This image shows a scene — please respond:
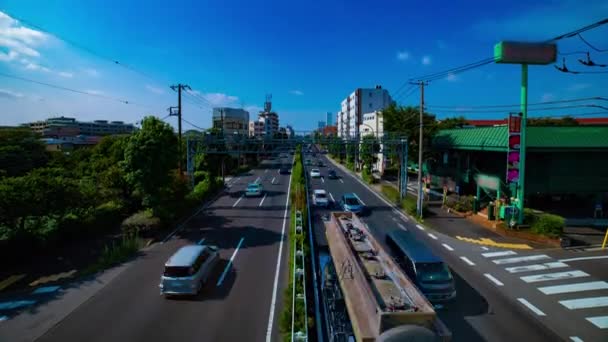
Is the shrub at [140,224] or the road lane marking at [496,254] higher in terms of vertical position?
the shrub at [140,224]

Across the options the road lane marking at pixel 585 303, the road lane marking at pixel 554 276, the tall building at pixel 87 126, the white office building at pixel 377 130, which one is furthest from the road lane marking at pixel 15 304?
the tall building at pixel 87 126

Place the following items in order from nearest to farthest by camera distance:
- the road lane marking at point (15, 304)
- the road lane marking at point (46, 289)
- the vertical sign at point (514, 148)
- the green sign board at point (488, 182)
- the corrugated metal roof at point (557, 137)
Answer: the road lane marking at point (15, 304) → the road lane marking at point (46, 289) → the vertical sign at point (514, 148) → the corrugated metal roof at point (557, 137) → the green sign board at point (488, 182)

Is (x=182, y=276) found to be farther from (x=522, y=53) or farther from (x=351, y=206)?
(x=522, y=53)

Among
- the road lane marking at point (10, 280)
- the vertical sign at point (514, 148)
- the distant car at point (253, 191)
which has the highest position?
the vertical sign at point (514, 148)

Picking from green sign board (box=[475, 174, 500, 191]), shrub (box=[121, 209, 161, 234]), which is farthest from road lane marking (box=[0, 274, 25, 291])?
green sign board (box=[475, 174, 500, 191])

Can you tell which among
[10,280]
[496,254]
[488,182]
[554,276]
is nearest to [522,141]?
[488,182]

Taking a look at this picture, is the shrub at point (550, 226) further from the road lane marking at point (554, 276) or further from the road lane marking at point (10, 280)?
the road lane marking at point (10, 280)
